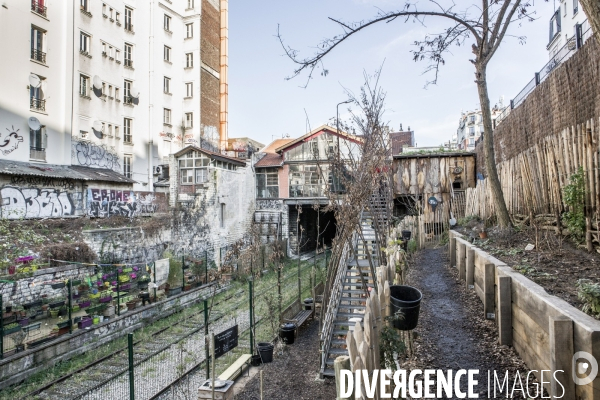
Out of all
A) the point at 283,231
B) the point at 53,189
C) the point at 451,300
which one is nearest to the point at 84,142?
the point at 53,189

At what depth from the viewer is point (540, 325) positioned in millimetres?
4027

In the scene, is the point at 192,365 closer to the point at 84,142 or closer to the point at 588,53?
the point at 588,53

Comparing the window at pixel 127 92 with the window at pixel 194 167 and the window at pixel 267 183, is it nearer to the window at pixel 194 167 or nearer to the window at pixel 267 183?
the window at pixel 194 167

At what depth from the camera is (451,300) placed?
793 cm

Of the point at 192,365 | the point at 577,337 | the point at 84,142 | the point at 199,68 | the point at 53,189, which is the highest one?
the point at 199,68

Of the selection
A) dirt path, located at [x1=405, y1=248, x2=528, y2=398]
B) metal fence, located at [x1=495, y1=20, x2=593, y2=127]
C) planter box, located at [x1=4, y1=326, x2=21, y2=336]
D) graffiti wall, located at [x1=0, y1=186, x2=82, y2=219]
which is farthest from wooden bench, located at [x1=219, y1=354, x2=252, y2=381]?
graffiti wall, located at [x1=0, y1=186, x2=82, y2=219]

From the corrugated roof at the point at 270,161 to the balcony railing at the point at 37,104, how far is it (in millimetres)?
A: 13884

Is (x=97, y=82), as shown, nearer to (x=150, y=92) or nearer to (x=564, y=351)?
(x=150, y=92)

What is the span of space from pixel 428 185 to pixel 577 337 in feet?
69.8

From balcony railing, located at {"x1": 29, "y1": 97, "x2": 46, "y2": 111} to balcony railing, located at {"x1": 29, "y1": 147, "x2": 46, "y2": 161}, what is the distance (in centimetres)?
226

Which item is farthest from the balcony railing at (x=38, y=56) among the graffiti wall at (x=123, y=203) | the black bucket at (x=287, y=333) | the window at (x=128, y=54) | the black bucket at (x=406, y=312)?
the black bucket at (x=406, y=312)

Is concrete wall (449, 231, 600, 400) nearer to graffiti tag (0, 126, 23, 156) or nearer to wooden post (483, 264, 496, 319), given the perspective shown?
wooden post (483, 264, 496, 319)

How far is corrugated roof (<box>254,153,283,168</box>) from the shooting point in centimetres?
2881

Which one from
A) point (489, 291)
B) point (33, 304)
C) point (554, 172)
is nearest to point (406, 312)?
point (489, 291)
